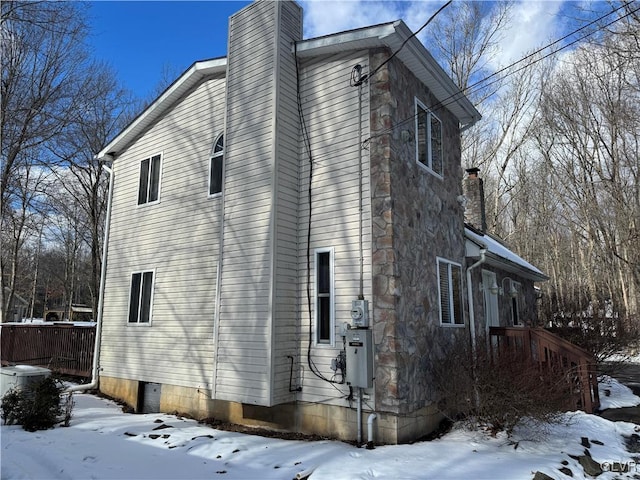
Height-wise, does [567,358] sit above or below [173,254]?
below

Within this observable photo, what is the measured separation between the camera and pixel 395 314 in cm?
617

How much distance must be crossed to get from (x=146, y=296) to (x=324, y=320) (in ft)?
15.6

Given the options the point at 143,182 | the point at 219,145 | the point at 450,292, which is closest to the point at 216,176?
the point at 219,145

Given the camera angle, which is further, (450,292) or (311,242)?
(450,292)

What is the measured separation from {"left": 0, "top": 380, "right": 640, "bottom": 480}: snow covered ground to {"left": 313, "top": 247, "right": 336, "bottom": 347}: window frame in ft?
4.67

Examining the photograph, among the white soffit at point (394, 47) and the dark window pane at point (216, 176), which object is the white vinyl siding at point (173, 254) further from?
the white soffit at point (394, 47)

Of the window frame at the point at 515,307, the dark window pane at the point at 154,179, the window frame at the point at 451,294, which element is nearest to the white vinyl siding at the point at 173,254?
the dark window pane at the point at 154,179

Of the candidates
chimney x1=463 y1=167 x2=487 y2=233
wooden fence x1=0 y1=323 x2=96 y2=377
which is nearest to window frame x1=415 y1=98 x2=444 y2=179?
chimney x1=463 y1=167 x2=487 y2=233

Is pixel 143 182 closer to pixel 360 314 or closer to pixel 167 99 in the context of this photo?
pixel 167 99

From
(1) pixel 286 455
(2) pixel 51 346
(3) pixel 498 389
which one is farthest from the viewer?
(2) pixel 51 346

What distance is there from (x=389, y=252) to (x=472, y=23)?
20.2 metres

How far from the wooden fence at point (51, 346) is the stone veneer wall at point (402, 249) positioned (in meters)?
8.08

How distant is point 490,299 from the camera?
10641mm

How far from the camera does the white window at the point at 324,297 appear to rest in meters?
6.70
